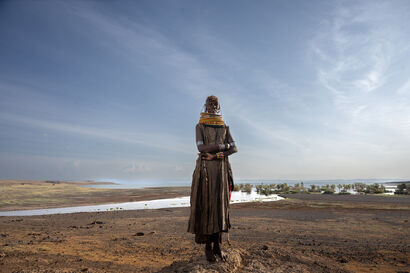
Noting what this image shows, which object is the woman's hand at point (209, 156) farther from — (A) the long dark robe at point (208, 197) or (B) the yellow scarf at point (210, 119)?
(B) the yellow scarf at point (210, 119)

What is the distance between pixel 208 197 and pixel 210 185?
0.82ft

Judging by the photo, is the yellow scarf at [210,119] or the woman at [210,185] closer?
the woman at [210,185]

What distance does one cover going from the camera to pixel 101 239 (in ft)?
30.7

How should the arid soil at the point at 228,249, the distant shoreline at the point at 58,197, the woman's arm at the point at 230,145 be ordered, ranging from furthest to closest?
1. the distant shoreline at the point at 58,197
2. the arid soil at the point at 228,249
3. the woman's arm at the point at 230,145

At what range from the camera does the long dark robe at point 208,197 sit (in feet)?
15.9

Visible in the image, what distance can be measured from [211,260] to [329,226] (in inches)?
368

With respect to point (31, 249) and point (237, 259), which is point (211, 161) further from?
point (31, 249)

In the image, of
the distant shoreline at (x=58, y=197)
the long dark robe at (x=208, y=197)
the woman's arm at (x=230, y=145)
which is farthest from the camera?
the distant shoreline at (x=58, y=197)

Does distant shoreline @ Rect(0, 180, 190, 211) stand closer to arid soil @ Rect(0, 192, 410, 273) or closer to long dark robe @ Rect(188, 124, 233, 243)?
arid soil @ Rect(0, 192, 410, 273)

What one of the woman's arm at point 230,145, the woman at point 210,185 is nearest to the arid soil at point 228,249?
the woman at point 210,185

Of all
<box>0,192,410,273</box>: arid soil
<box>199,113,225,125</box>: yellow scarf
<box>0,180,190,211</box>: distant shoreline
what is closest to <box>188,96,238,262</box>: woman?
<box>199,113,225,125</box>: yellow scarf

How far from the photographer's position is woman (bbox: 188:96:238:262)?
4.86 m

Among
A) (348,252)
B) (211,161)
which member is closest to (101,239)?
(211,161)

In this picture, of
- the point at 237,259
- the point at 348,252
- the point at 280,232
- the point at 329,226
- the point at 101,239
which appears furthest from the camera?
the point at 329,226
